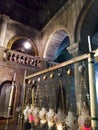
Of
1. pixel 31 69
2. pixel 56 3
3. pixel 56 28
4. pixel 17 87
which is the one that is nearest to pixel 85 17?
pixel 56 28

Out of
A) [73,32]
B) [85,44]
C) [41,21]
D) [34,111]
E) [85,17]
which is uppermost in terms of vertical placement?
[41,21]

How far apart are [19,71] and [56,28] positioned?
3.11 m

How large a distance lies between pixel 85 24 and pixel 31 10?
546 cm

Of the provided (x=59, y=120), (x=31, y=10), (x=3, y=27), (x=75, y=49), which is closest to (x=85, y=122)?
(x=59, y=120)

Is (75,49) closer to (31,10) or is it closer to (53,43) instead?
(53,43)

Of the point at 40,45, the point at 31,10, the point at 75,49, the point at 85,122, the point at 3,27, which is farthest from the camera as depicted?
the point at 31,10

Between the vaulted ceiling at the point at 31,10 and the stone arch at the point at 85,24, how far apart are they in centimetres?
312

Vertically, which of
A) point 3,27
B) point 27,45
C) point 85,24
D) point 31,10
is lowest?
point 85,24

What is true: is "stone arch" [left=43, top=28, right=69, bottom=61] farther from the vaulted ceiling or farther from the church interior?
the vaulted ceiling

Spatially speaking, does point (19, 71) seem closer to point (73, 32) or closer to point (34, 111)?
point (73, 32)

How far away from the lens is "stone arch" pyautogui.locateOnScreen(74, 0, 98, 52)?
6.20 metres

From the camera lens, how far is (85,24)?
637 centimetres

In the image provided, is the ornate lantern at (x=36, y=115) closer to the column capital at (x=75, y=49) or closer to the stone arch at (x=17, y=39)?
the column capital at (x=75, y=49)

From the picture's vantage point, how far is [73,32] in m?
6.62
